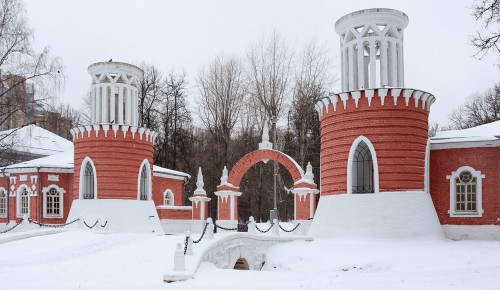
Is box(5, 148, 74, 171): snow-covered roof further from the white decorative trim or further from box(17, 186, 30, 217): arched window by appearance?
box(17, 186, 30, 217): arched window

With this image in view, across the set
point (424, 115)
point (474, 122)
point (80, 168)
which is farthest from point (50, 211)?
point (474, 122)

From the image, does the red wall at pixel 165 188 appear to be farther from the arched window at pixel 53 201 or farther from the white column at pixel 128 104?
the white column at pixel 128 104

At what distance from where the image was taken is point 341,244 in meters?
19.4

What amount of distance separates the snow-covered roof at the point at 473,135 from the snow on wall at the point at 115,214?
13.2 meters

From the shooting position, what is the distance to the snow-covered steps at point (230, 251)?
13.3 metres

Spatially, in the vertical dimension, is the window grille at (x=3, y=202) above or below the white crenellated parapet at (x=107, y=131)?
below

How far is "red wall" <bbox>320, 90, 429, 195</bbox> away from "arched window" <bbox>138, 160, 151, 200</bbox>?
10025 millimetres

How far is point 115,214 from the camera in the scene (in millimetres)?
25672

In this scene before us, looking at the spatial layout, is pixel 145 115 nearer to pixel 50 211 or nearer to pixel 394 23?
pixel 50 211

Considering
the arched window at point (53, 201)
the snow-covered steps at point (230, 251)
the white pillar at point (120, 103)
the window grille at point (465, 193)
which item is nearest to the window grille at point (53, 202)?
the arched window at point (53, 201)

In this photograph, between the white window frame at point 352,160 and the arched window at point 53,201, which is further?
the arched window at point 53,201

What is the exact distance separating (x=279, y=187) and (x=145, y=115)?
11564 millimetres

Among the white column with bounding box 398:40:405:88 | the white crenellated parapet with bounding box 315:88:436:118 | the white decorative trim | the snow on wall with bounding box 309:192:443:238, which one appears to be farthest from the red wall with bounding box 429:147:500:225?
the white decorative trim

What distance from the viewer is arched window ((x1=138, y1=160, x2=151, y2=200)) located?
89.3 ft
